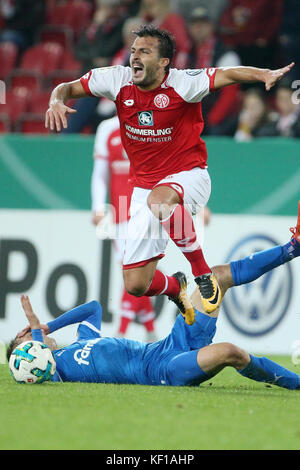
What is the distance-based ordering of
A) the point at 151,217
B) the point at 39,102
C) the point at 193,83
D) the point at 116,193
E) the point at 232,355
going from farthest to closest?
1. the point at 39,102
2. the point at 116,193
3. the point at 151,217
4. the point at 193,83
5. the point at 232,355

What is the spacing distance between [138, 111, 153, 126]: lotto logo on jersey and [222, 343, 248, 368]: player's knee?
6.22 ft

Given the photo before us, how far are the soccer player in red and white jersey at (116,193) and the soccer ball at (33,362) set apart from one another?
2766 mm

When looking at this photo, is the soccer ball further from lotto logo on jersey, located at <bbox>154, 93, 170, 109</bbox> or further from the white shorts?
lotto logo on jersey, located at <bbox>154, 93, 170, 109</bbox>

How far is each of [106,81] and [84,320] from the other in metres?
1.80

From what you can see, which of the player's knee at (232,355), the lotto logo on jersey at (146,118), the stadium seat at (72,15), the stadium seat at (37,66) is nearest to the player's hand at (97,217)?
the lotto logo on jersey at (146,118)

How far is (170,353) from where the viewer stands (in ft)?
20.1

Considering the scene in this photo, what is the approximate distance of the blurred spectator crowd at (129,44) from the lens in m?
10.6

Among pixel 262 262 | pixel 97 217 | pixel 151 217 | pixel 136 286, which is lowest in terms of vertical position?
pixel 136 286

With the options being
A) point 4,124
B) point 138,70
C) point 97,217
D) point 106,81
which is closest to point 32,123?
point 4,124

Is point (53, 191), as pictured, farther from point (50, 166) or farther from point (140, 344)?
point (140, 344)

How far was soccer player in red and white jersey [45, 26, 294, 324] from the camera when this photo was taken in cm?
652

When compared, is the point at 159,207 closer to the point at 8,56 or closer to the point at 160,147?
the point at 160,147

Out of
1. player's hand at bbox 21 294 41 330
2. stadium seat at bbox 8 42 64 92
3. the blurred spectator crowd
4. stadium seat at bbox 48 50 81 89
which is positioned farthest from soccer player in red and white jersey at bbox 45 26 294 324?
stadium seat at bbox 8 42 64 92
